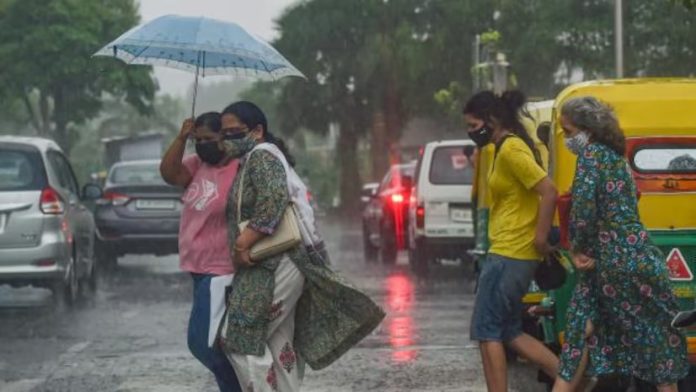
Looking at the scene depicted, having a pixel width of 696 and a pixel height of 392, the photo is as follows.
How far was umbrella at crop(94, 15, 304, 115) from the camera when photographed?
313 inches

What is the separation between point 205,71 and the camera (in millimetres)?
8438

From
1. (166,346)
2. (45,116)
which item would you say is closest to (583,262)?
(166,346)

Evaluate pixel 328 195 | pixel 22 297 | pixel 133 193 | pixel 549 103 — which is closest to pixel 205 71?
pixel 549 103

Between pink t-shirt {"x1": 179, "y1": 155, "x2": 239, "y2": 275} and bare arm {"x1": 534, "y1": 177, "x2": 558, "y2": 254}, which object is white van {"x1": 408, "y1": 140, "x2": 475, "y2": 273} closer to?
bare arm {"x1": 534, "y1": 177, "x2": 558, "y2": 254}

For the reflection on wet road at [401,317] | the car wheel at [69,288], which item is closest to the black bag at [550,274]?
the reflection on wet road at [401,317]

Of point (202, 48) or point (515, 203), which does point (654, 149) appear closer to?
point (515, 203)

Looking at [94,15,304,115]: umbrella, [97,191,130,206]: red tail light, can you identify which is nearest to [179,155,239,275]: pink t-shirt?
[94,15,304,115]: umbrella

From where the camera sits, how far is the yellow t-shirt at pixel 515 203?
325 inches

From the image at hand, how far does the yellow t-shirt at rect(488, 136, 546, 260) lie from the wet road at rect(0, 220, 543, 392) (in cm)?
199

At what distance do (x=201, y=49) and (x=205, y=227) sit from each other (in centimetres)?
91

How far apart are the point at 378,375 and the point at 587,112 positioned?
3.44 metres

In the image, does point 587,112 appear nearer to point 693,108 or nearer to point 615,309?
point 615,309

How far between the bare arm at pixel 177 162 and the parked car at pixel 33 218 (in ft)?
24.8

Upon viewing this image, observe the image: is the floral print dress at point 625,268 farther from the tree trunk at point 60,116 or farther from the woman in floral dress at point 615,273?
the tree trunk at point 60,116
